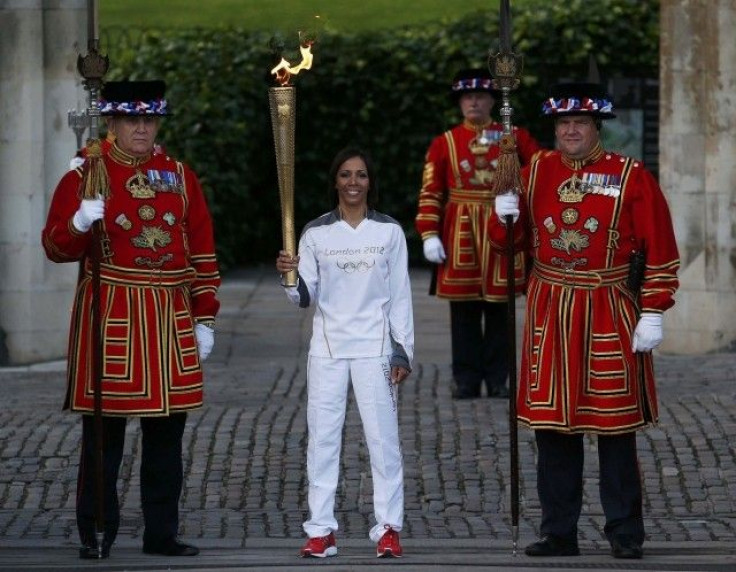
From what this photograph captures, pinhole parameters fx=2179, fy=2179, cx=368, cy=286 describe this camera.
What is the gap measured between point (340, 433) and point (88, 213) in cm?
129

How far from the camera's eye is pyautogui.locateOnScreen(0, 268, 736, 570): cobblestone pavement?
9.23 metres

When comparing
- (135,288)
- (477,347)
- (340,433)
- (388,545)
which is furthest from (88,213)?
(477,347)

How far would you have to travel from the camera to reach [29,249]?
46.3ft

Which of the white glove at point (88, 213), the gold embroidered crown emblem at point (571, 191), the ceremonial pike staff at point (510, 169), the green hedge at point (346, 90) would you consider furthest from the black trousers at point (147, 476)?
the green hedge at point (346, 90)

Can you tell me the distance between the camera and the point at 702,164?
47.8 ft

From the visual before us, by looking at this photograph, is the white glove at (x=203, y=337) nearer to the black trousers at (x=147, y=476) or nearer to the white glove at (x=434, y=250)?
the black trousers at (x=147, y=476)

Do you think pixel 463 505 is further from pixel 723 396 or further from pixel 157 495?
pixel 723 396

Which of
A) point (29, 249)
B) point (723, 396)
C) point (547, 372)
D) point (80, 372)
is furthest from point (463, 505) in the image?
point (29, 249)

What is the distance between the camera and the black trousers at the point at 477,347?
12.7m

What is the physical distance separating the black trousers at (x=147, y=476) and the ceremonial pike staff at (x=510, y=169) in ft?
4.33

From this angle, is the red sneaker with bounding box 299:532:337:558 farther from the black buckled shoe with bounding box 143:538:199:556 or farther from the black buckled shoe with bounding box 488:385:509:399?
the black buckled shoe with bounding box 488:385:509:399

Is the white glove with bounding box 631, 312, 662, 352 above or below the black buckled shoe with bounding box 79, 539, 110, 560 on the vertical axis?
above

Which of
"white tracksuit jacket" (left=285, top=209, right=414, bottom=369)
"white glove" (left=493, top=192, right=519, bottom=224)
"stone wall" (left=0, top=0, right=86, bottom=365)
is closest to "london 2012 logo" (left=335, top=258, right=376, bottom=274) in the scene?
"white tracksuit jacket" (left=285, top=209, right=414, bottom=369)

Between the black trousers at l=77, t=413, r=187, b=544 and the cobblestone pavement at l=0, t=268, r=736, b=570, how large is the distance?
231 mm
